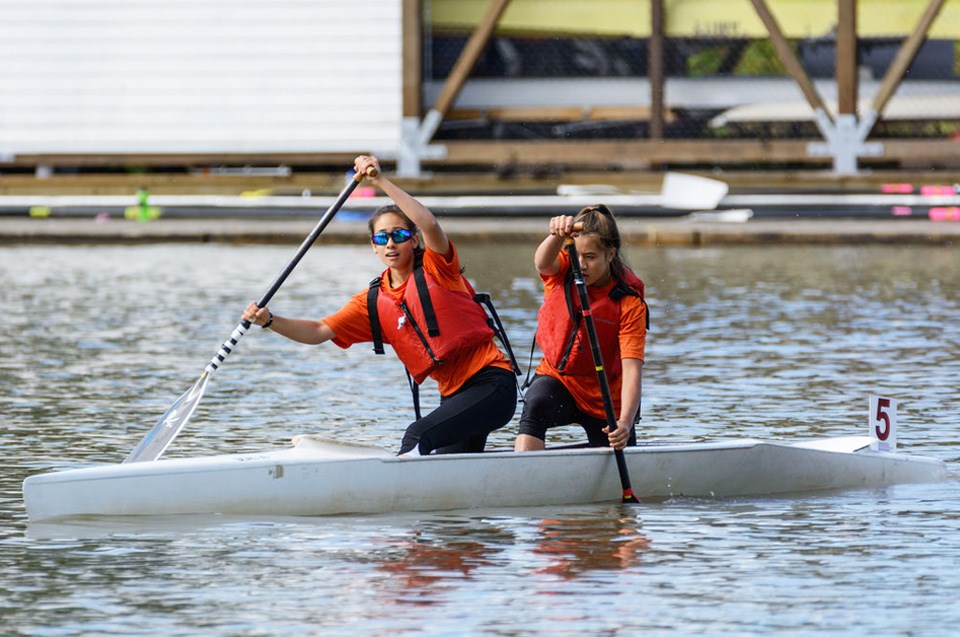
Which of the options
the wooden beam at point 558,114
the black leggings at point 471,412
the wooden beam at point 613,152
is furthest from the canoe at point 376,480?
the wooden beam at point 558,114

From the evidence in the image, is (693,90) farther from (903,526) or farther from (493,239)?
(903,526)

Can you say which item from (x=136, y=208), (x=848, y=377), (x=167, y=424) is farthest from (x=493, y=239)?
(x=167, y=424)

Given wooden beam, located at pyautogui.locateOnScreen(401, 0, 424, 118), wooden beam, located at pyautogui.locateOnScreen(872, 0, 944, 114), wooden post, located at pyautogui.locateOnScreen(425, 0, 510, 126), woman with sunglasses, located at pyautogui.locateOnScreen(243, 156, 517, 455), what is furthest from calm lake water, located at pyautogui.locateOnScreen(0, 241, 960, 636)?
wooden beam, located at pyautogui.locateOnScreen(401, 0, 424, 118)

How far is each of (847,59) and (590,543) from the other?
72.3 ft

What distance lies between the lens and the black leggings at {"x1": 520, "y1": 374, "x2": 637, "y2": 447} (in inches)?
364

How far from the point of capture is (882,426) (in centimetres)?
999

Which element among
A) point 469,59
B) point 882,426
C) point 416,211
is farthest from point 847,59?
point 416,211

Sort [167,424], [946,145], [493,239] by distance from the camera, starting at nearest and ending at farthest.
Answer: [167,424]
[493,239]
[946,145]

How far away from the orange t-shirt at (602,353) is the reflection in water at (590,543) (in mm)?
527

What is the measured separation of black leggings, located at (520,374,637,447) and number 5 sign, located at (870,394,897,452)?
4.21ft

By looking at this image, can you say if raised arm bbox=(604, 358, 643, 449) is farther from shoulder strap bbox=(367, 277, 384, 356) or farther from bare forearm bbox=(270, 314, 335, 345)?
bare forearm bbox=(270, 314, 335, 345)

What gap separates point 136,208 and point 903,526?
2266 cm

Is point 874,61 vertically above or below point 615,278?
above

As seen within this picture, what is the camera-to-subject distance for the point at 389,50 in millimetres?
30406
